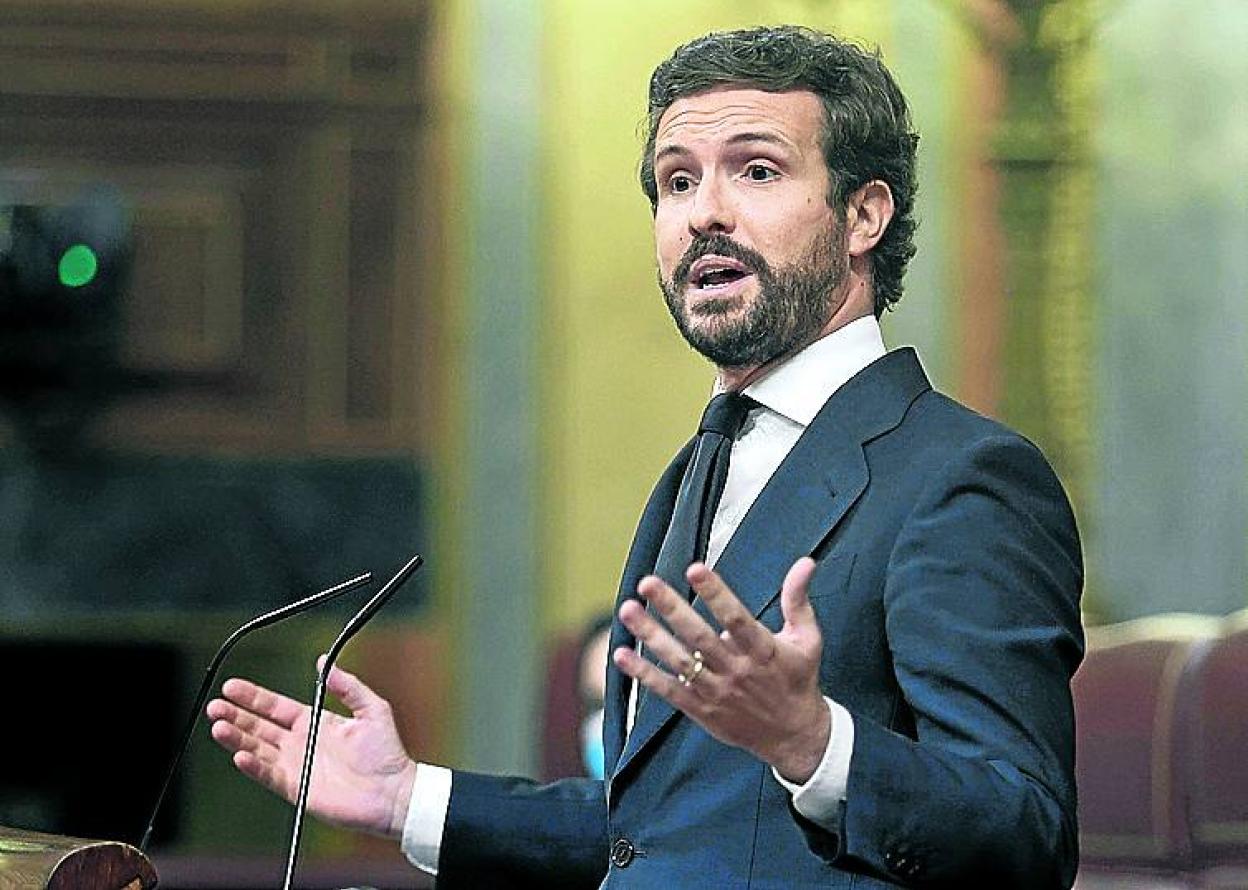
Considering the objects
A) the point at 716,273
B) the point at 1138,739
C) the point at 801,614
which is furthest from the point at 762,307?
the point at 1138,739

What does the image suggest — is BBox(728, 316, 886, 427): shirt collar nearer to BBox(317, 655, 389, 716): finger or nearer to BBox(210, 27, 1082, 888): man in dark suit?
BBox(210, 27, 1082, 888): man in dark suit

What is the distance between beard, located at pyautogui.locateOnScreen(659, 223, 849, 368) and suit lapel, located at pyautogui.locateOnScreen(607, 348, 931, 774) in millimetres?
71

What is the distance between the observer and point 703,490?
6.28ft

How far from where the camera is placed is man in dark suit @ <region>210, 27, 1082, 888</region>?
154 cm

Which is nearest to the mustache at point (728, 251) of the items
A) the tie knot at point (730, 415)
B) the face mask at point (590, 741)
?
the tie knot at point (730, 415)

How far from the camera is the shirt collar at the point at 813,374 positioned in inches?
74.7

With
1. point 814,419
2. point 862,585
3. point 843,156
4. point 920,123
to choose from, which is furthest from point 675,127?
point 920,123

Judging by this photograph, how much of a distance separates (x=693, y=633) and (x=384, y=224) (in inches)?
107

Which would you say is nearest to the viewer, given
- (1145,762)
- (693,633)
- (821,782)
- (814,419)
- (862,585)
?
(693,633)

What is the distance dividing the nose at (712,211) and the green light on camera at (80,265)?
2.37m

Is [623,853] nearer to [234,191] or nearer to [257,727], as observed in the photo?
[257,727]

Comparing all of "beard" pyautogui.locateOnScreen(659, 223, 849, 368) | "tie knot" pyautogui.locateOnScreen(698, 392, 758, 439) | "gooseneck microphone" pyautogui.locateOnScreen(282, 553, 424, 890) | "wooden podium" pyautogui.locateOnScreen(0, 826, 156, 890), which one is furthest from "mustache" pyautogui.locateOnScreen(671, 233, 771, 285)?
"wooden podium" pyautogui.locateOnScreen(0, 826, 156, 890)

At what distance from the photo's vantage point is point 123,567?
13.2 feet

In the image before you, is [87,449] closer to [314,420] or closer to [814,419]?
[314,420]
